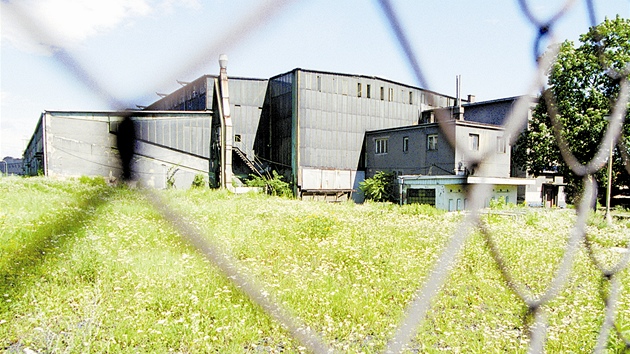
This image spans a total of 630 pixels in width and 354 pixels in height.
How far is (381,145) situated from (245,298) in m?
18.8

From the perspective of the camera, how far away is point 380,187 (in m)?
20.9

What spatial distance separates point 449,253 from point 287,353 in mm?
2944

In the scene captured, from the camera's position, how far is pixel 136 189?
1.55 ft

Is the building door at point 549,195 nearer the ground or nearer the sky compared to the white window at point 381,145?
nearer the ground

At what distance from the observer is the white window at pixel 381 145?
22.0 metres

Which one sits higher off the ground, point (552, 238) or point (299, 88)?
point (299, 88)

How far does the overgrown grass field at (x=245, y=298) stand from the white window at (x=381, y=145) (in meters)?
14.8

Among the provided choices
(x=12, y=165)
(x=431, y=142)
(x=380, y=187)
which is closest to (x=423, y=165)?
(x=431, y=142)

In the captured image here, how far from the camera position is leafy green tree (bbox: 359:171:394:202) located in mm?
20812

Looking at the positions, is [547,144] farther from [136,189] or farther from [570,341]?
[136,189]

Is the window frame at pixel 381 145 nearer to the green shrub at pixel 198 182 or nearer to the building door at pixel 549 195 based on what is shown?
the building door at pixel 549 195

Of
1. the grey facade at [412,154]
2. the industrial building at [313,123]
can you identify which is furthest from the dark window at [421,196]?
the industrial building at [313,123]

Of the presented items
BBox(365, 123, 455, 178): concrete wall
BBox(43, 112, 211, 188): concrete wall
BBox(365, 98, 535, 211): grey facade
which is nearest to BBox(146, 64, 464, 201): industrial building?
BBox(365, 123, 455, 178): concrete wall

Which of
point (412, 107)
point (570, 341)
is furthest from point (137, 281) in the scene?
point (412, 107)
